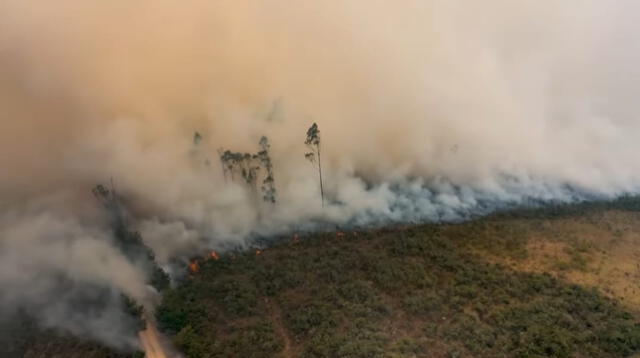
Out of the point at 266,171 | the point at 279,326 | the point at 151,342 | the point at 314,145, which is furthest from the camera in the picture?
the point at 314,145

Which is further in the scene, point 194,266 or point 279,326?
point 194,266

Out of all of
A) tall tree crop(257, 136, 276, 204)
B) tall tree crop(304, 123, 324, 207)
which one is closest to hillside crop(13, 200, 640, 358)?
tall tree crop(257, 136, 276, 204)

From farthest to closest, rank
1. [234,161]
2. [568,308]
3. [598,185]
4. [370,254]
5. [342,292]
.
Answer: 1. [598,185]
2. [234,161]
3. [370,254]
4. [342,292]
5. [568,308]

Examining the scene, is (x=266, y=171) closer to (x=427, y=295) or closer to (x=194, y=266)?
(x=194, y=266)

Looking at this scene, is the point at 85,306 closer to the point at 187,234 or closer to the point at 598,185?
the point at 187,234

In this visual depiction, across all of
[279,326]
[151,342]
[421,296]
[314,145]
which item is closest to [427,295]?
[421,296]

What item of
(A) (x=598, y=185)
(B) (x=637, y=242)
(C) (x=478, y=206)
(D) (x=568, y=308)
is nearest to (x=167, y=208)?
(C) (x=478, y=206)

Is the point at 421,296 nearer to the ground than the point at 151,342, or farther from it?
farther from it
